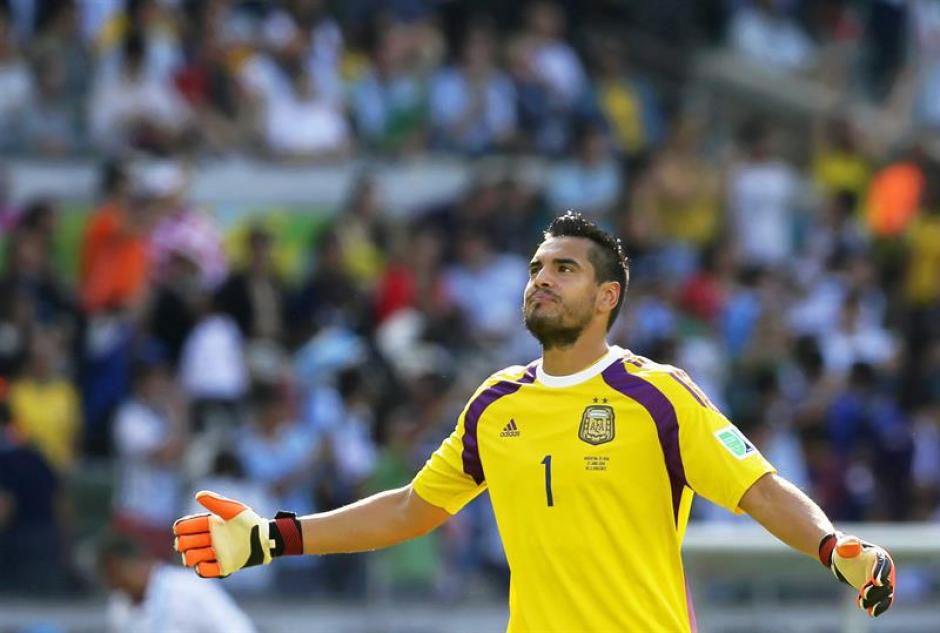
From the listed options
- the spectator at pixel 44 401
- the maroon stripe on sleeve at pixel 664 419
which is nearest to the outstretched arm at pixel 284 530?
the maroon stripe on sleeve at pixel 664 419

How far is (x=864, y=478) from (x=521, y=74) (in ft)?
17.3

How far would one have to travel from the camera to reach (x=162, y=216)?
1442cm

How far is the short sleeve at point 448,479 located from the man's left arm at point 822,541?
3.40ft

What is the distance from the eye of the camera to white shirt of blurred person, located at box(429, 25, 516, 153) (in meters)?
17.1

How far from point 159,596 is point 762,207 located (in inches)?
348

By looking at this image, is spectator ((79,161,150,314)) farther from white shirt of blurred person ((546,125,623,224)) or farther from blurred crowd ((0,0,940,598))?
white shirt of blurred person ((546,125,623,224))

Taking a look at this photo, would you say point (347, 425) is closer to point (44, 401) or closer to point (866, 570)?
point (44, 401)

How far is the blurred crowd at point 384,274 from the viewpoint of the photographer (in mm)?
12734

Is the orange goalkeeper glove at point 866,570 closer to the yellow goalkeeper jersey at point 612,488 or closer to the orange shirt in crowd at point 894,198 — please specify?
the yellow goalkeeper jersey at point 612,488

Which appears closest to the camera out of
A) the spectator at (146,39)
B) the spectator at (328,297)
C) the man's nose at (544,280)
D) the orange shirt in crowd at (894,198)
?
the man's nose at (544,280)

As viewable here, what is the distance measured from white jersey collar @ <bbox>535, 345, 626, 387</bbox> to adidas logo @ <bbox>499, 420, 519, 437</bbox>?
0.56ft

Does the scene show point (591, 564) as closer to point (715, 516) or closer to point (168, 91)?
point (715, 516)

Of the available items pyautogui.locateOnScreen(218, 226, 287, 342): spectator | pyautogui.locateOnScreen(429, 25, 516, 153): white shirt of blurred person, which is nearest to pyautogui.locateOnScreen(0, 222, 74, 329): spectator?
pyautogui.locateOnScreen(218, 226, 287, 342): spectator

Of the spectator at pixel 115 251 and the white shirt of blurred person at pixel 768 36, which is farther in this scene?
the white shirt of blurred person at pixel 768 36
